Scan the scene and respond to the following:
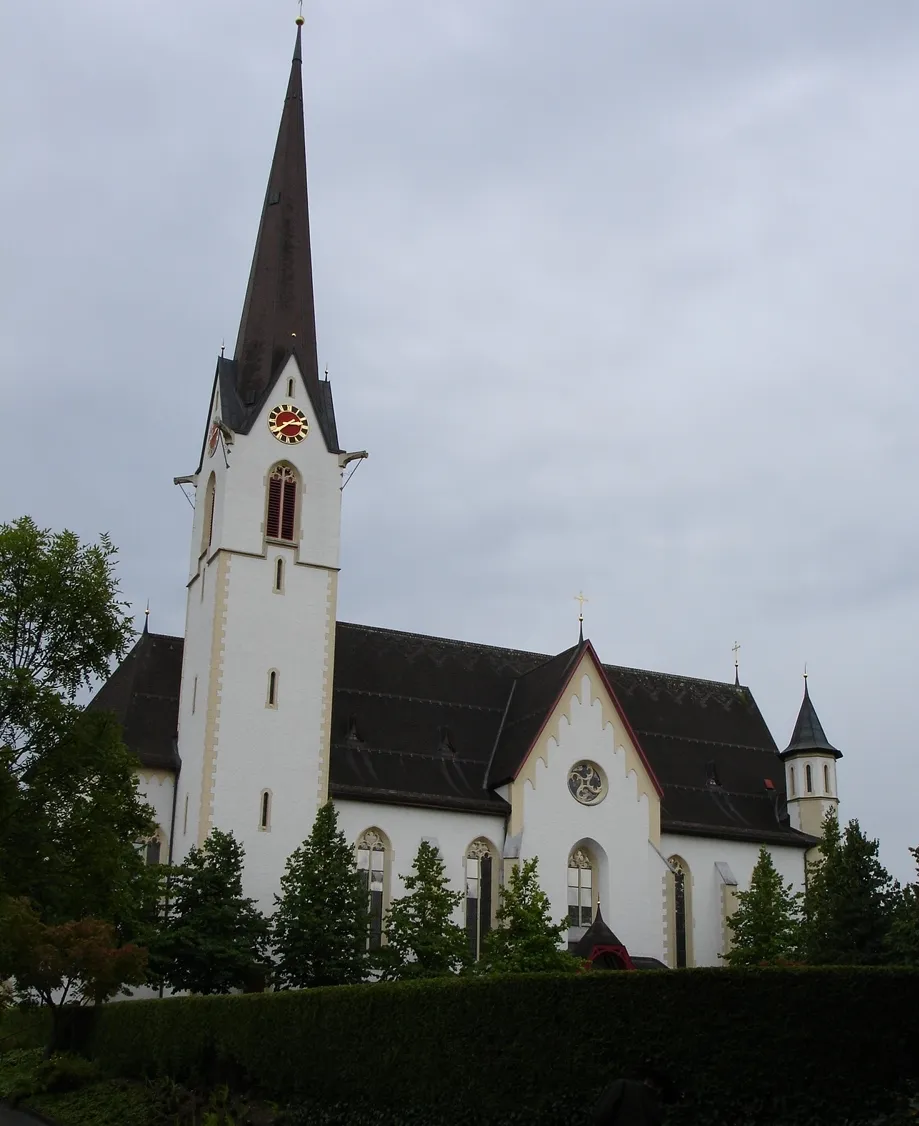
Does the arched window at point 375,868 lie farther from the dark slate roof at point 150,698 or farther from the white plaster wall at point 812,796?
the white plaster wall at point 812,796

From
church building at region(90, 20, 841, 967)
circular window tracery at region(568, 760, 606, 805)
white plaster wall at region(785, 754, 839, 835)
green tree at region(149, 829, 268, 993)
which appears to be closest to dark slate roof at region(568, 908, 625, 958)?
church building at region(90, 20, 841, 967)

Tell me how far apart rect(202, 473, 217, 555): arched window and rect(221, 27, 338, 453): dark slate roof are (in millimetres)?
2559

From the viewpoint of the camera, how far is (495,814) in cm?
5081

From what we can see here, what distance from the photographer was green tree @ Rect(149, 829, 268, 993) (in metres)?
41.6

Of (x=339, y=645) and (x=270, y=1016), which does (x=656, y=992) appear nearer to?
(x=270, y=1016)

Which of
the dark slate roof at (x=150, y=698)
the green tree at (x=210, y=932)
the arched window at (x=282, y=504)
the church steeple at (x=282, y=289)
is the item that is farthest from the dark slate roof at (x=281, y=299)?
the green tree at (x=210, y=932)

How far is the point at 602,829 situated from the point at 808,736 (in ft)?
38.3

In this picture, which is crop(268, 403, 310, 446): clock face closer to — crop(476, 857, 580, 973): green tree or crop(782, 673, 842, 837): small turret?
crop(476, 857, 580, 973): green tree

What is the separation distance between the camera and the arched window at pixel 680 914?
51969mm

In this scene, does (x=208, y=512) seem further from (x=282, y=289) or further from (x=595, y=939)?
(x=595, y=939)

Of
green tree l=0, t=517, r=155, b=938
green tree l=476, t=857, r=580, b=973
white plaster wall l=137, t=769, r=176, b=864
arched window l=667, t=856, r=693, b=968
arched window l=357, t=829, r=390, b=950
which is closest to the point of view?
green tree l=0, t=517, r=155, b=938

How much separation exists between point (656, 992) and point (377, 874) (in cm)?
3085

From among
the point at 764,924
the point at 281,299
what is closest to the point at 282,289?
the point at 281,299

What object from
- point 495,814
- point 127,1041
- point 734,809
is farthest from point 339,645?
point 127,1041
